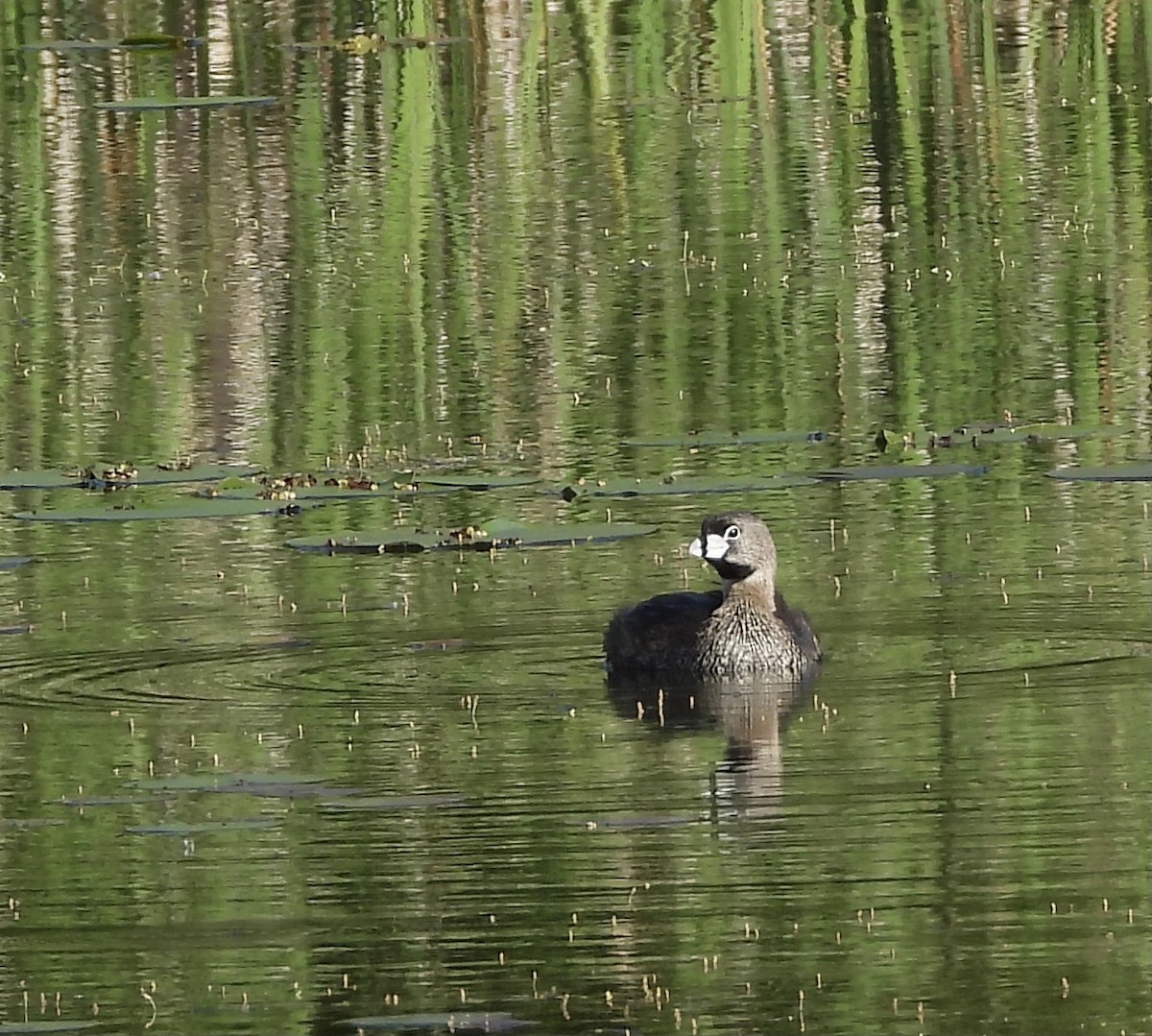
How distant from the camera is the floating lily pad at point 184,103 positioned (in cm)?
2330

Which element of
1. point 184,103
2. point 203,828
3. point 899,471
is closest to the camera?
point 203,828

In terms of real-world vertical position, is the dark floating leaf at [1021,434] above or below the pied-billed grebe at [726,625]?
above

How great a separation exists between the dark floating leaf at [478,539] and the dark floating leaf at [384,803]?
3.04 m

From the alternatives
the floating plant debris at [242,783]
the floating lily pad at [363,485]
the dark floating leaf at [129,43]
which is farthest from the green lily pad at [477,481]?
the dark floating leaf at [129,43]

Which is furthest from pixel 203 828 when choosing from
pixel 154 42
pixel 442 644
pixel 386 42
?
pixel 386 42

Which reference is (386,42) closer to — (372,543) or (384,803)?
(372,543)

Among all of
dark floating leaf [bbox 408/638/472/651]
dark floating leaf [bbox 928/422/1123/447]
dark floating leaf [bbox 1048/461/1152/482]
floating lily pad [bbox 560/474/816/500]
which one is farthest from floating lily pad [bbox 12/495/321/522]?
dark floating leaf [bbox 1048/461/1152/482]

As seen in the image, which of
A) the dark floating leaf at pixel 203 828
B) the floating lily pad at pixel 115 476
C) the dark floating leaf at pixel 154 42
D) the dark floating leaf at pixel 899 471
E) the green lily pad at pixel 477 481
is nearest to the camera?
the dark floating leaf at pixel 203 828

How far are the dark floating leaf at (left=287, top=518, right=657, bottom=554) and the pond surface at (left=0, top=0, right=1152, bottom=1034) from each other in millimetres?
35

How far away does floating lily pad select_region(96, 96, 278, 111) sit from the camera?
23.3m

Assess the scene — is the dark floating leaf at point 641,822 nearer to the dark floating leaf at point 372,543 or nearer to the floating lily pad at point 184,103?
the dark floating leaf at point 372,543

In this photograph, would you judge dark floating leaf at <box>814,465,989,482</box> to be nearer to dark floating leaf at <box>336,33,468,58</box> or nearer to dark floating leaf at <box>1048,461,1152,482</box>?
dark floating leaf at <box>1048,461,1152,482</box>

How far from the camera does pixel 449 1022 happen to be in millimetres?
7074

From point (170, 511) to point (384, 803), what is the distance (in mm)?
3856
